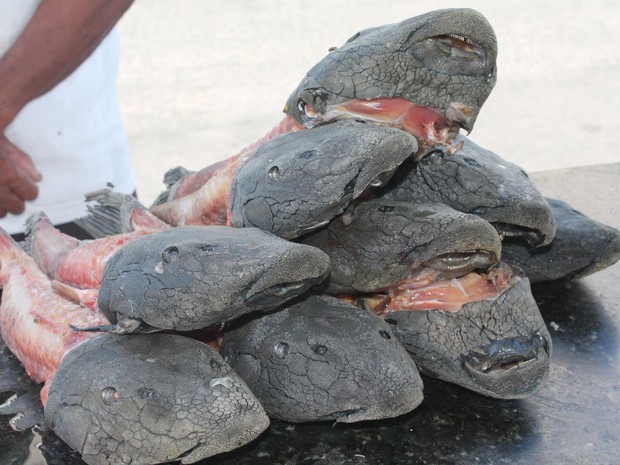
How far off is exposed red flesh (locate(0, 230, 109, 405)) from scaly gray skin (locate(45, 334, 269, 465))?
17cm

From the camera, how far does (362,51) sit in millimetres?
1723

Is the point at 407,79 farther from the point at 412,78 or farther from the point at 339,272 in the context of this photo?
the point at 339,272

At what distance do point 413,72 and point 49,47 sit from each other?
1085mm

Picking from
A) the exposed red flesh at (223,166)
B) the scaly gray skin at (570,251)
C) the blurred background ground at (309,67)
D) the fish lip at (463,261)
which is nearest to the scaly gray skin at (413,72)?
the exposed red flesh at (223,166)

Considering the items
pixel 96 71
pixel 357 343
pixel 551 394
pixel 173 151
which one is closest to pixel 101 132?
pixel 96 71

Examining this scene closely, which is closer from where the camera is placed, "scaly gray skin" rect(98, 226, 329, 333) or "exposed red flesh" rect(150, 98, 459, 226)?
"scaly gray skin" rect(98, 226, 329, 333)

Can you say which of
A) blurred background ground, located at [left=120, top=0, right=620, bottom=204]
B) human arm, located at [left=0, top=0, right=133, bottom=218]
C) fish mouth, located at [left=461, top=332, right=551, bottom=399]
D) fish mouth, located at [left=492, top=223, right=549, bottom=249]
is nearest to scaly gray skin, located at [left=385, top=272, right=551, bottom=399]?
fish mouth, located at [left=461, top=332, right=551, bottom=399]

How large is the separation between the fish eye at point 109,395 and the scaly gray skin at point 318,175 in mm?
384

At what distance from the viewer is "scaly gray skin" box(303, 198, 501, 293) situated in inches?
65.0

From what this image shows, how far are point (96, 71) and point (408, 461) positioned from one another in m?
1.57

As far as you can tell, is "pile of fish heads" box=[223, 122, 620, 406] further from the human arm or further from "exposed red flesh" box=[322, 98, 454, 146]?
the human arm

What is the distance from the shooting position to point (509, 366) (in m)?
1.75

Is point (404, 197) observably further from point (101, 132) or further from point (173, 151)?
point (173, 151)

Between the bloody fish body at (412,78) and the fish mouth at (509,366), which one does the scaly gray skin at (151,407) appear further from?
the bloody fish body at (412,78)
